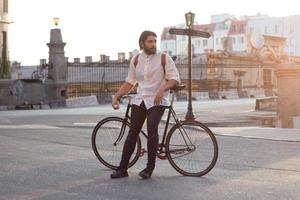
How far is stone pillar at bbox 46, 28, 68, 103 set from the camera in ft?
107

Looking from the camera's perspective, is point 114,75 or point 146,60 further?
point 114,75

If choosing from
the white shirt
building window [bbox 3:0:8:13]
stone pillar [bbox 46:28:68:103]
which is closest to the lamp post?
the white shirt

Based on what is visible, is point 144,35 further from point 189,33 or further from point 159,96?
point 189,33

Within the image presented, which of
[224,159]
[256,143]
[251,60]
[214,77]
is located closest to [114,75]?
[214,77]

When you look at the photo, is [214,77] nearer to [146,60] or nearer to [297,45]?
[146,60]

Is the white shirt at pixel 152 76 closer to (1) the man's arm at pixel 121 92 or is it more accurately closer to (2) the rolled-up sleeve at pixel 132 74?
(2) the rolled-up sleeve at pixel 132 74

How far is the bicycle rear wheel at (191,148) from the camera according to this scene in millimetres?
7863

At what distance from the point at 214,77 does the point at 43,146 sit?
140 feet

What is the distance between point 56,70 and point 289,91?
15507mm

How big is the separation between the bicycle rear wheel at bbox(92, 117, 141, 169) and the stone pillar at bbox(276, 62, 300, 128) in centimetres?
1270

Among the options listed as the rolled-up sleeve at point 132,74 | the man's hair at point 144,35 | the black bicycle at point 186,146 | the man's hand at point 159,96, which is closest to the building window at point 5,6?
the black bicycle at point 186,146

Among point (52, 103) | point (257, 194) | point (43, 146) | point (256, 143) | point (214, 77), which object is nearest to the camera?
point (257, 194)

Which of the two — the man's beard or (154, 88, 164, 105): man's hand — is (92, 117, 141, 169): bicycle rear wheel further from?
the man's beard

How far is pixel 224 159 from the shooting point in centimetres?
969
